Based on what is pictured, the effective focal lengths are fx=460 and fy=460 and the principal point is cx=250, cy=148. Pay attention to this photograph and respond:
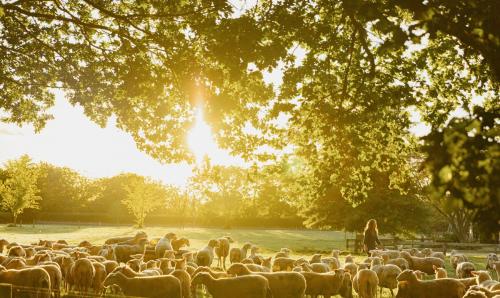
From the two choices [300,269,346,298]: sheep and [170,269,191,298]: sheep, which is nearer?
[170,269,191,298]: sheep

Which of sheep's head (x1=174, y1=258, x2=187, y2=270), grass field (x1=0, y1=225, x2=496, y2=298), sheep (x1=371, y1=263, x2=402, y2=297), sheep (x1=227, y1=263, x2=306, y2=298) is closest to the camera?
sheep (x1=227, y1=263, x2=306, y2=298)

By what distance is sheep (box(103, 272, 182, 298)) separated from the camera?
11742 millimetres

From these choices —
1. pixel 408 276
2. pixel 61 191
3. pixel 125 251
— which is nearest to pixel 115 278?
pixel 408 276

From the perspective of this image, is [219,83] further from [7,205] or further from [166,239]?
[7,205]

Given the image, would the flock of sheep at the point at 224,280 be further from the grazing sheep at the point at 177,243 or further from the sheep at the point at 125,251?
the grazing sheep at the point at 177,243

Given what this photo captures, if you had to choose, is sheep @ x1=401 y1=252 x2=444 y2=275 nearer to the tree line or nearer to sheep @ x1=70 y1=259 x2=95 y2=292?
sheep @ x1=70 y1=259 x2=95 y2=292

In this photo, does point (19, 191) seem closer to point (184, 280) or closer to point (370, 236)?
point (370, 236)

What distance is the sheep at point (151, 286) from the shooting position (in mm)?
11742

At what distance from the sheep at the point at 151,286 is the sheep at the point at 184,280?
3.00 ft

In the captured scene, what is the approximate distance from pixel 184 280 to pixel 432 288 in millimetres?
6700

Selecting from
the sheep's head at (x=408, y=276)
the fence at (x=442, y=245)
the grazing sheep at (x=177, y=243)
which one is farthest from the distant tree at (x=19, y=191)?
the sheep's head at (x=408, y=276)

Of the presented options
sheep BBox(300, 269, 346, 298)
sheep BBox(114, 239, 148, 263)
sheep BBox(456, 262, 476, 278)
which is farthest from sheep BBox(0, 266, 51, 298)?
sheep BBox(456, 262, 476, 278)

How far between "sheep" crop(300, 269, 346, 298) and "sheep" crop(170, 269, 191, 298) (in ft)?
10.9

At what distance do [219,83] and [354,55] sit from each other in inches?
155
